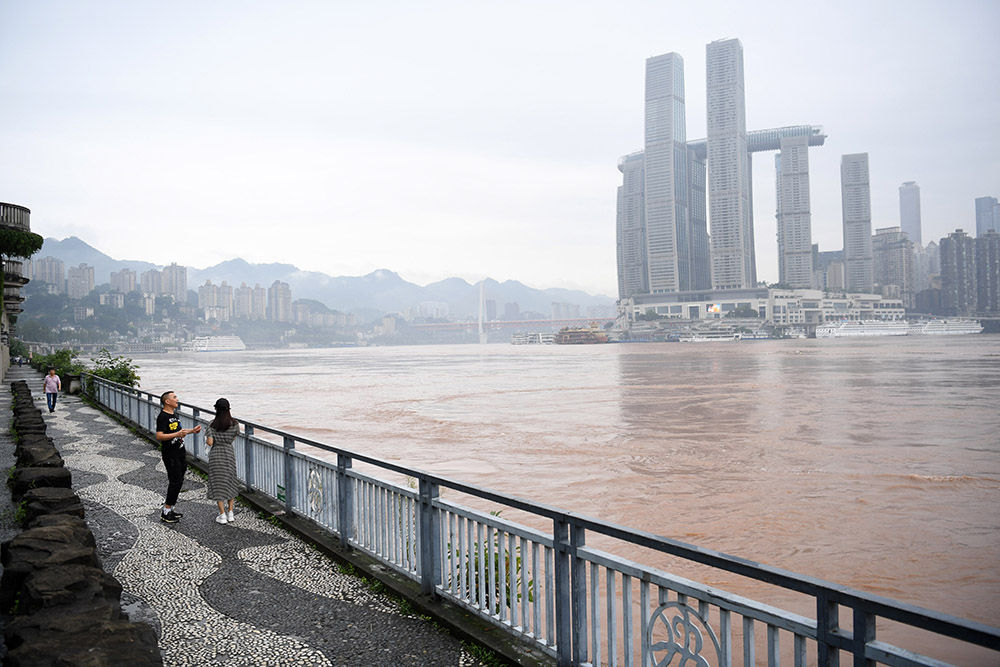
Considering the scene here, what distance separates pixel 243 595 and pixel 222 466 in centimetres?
282

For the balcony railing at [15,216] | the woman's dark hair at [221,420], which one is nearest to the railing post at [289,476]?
the woman's dark hair at [221,420]

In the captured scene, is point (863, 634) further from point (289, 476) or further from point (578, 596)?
point (289, 476)

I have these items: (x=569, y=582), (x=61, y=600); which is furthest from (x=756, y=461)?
(x=61, y=600)

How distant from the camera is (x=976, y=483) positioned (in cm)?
1562

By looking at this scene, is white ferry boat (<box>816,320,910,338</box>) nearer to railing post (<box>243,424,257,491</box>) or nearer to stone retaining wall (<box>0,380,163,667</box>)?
railing post (<box>243,424,257,491</box>)

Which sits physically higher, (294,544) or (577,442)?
(294,544)

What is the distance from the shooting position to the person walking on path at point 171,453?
8375 millimetres

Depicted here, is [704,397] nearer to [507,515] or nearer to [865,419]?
[865,419]

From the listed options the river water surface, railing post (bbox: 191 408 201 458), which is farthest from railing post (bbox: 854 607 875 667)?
railing post (bbox: 191 408 201 458)

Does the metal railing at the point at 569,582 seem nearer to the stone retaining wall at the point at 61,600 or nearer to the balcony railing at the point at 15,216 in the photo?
the stone retaining wall at the point at 61,600

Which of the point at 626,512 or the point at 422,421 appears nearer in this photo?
the point at 626,512

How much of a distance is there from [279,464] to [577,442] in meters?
14.8

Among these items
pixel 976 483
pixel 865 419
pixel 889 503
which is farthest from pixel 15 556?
pixel 865 419

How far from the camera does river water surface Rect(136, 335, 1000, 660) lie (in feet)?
34.6
